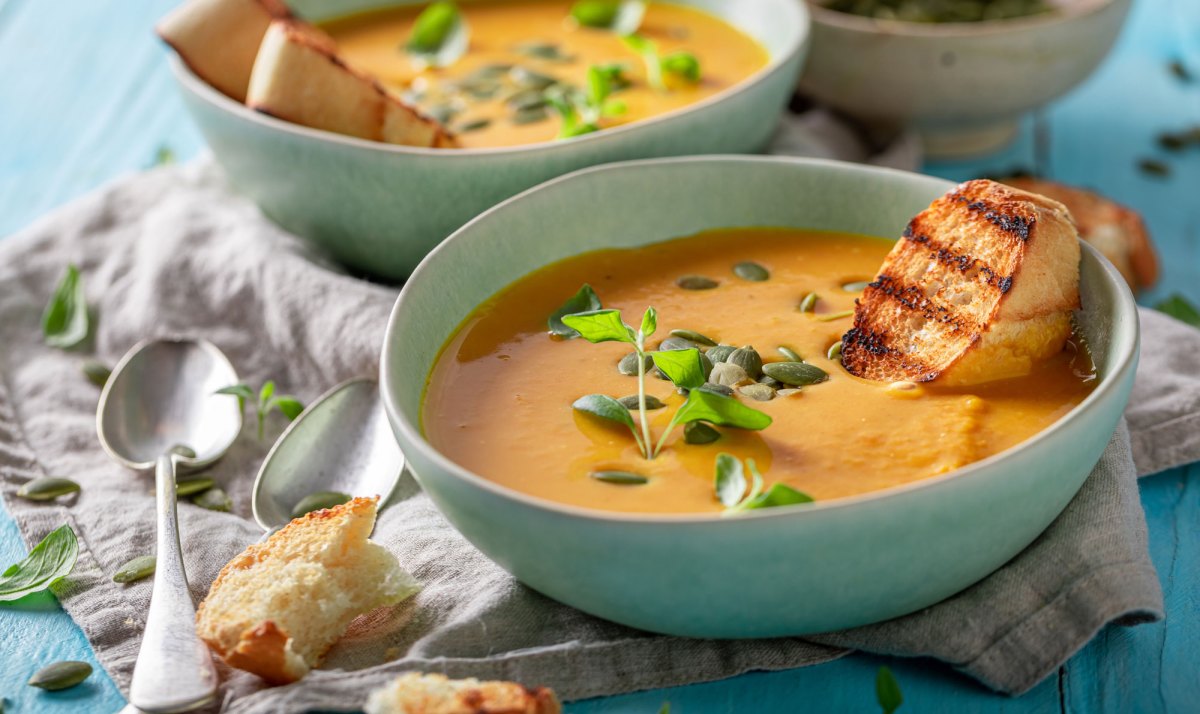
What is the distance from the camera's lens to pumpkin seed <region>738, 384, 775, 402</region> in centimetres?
200

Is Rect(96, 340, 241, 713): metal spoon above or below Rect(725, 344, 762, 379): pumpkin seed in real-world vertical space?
below

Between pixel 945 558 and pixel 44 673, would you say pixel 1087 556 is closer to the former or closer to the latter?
pixel 945 558

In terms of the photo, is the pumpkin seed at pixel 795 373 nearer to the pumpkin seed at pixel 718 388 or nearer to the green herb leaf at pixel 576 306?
the pumpkin seed at pixel 718 388

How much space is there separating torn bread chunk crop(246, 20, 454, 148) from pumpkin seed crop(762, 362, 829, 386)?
1107 mm

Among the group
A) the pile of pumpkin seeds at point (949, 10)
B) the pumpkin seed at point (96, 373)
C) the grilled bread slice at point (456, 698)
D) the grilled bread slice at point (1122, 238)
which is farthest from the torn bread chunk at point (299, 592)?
the pile of pumpkin seeds at point (949, 10)

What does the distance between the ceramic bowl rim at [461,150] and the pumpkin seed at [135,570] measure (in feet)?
3.09

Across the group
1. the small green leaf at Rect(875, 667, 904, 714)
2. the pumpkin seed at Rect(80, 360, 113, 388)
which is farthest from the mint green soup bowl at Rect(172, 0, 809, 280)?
the small green leaf at Rect(875, 667, 904, 714)

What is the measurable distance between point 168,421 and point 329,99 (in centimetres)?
76

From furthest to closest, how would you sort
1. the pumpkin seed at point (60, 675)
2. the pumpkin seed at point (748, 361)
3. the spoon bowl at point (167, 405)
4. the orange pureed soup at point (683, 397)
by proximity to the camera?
the spoon bowl at point (167, 405) < the pumpkin seed at point (748, 361) < the pumpkin seed at point (60, 675) < the orange pureed soup at point (683, 397)

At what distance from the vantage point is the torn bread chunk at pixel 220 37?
119 inches

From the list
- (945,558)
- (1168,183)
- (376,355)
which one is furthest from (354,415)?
(1168,183)

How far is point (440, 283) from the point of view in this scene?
7.43ft

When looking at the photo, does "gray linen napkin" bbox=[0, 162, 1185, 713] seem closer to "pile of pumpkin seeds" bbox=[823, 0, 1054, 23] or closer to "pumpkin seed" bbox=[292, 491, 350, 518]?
"pumpkin seed" bbox=[292, 491, 350, 518]

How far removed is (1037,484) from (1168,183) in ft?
6.64
